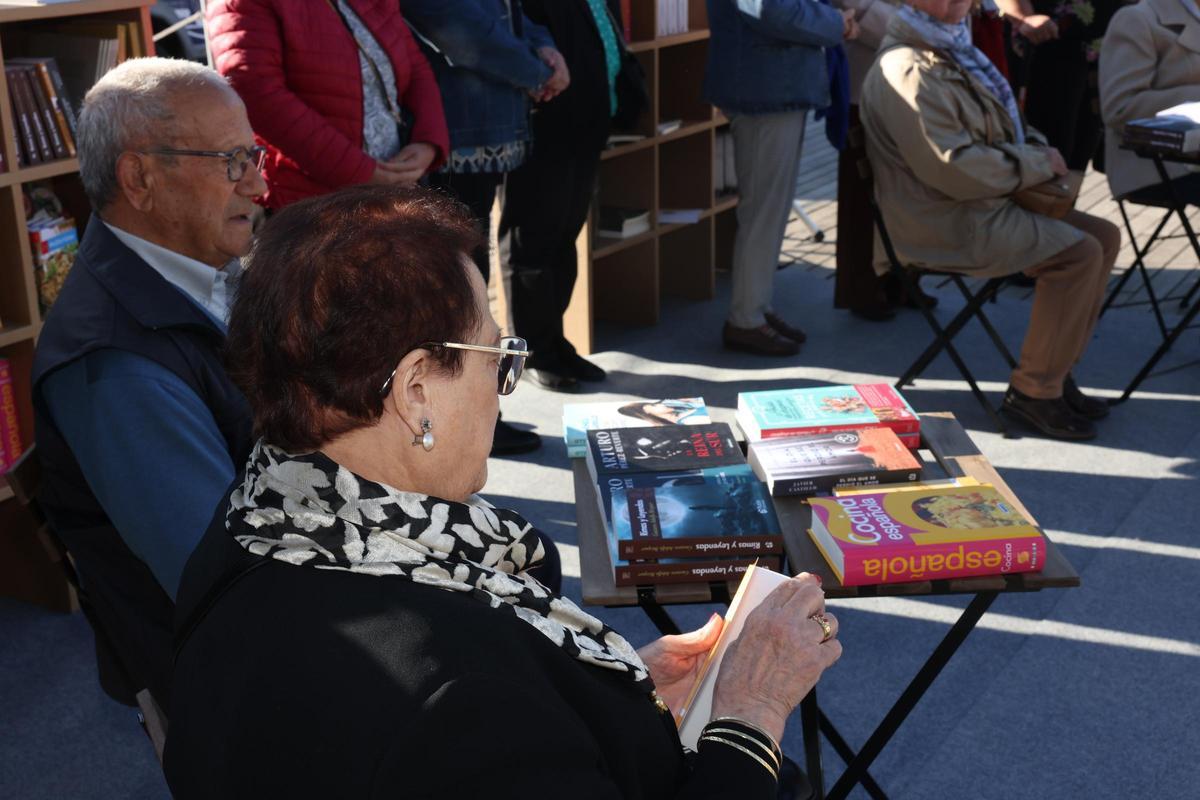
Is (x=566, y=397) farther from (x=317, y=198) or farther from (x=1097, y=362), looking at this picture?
(x=317, y=198)

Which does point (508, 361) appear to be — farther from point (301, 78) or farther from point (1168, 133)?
point (1168, 133)

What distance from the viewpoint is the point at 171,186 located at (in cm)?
222

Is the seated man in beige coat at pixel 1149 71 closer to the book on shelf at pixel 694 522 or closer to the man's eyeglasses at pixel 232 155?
the book on shelf at pixel 694 522

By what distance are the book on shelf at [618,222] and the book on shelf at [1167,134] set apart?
196 centimetres

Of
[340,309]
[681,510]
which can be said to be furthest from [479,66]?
[340,309]

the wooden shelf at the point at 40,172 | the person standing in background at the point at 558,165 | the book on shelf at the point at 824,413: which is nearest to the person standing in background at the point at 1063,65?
the person standing in background at the point at 558,165

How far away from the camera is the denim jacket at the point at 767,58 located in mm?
4742

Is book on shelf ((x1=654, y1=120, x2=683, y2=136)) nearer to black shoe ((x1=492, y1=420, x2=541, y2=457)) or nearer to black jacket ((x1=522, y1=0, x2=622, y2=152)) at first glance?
black jacket ((x1=522, y1=0, x2=622, y2=152))

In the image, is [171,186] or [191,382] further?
[171,186]

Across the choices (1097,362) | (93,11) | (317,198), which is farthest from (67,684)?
(1097,362)

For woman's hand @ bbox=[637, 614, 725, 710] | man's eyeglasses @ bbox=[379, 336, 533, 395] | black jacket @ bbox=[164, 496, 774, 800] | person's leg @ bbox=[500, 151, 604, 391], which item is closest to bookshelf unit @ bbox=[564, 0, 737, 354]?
person's leg @ bbox=[500, 151, 604, 391]

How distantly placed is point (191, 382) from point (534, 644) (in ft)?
3.18

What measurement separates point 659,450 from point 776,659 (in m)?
0.79

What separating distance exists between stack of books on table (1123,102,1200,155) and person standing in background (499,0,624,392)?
1.82 metres
